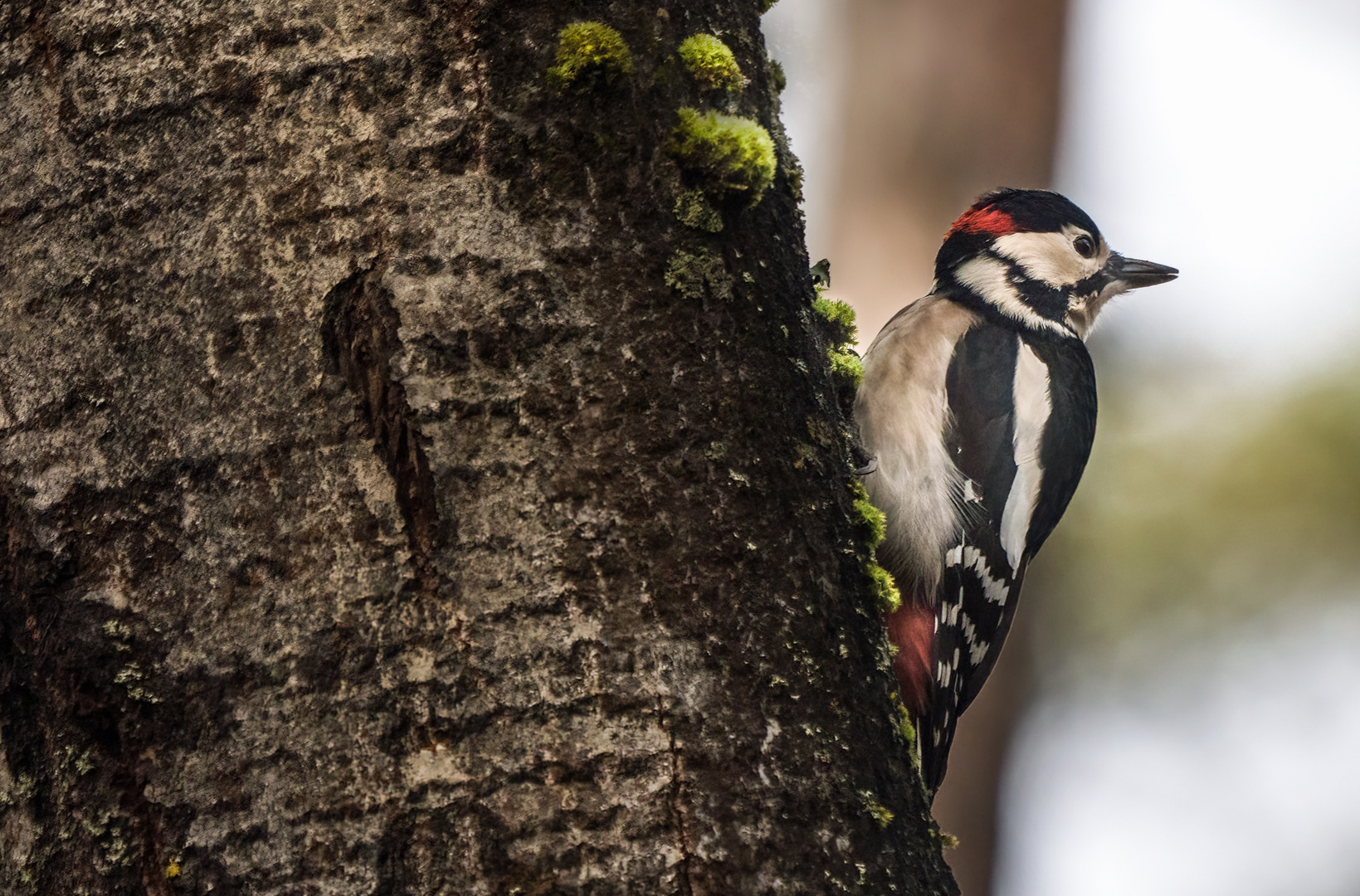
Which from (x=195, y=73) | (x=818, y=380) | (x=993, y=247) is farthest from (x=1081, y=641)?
(x=195, y=73)

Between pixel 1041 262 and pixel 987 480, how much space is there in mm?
742

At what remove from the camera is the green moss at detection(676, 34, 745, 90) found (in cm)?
96

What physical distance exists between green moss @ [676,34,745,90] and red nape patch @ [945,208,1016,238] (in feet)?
6.85

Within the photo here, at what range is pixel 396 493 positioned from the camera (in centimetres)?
85

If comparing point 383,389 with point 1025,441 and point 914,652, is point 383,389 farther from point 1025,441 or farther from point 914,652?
point 1025,441

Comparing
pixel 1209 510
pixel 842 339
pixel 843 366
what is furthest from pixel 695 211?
pixel 1209 510

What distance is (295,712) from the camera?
831mm

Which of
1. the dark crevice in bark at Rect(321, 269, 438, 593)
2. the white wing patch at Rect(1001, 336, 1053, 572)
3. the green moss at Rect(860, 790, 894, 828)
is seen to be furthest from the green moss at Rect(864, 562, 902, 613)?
the white wing patch at Rect(1001, 336, 1053, 572)

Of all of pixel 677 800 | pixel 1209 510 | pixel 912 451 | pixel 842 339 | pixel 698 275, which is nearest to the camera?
pixel 677 800

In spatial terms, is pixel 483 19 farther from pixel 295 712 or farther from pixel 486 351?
pixel 295 712

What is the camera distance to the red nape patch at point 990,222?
9.47 feet

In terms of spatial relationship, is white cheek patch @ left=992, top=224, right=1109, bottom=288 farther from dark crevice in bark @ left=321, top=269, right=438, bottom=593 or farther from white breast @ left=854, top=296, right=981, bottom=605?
dark crevice in bark @ left=321, top=269, right=438, bottom=593

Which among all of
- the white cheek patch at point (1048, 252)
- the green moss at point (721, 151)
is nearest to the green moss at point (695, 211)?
the green moss at point (721, 151)

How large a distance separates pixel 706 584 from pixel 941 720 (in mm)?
1818
